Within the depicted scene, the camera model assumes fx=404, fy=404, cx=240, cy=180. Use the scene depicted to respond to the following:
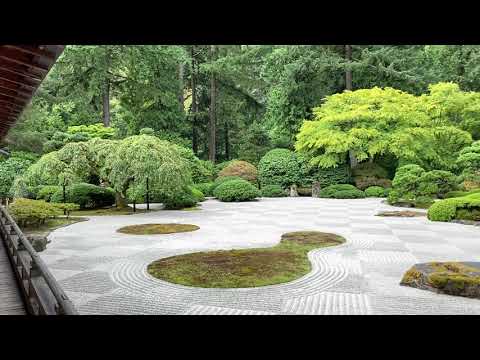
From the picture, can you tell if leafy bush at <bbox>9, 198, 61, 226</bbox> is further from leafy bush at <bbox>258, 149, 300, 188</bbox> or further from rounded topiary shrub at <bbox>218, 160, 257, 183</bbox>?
leafy bush at <bbox>258, 149, 300, 188</bbox>

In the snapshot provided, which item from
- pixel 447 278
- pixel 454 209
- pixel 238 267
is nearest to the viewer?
pixel 447 278

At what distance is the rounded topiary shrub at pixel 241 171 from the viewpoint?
25.7 meters

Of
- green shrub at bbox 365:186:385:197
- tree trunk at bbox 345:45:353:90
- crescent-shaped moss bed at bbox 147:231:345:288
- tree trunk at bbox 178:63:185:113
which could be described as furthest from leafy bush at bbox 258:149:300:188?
crescent-shaped moss bed at bbox 147:231:345:288

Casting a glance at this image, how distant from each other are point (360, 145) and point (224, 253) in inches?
677

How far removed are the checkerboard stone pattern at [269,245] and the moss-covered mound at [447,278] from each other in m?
0.18

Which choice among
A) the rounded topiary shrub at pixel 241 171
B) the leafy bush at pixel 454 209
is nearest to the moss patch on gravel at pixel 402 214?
the leafy bush at pixel 454 209

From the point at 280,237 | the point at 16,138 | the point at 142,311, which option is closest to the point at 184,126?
the point at 16,138

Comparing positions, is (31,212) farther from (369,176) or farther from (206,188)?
(369,176)

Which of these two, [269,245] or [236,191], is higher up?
[236,191]

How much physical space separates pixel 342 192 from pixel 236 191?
6.16m

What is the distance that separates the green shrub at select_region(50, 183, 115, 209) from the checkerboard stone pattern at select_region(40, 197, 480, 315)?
4.40 m

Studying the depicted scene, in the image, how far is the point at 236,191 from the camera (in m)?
21.9

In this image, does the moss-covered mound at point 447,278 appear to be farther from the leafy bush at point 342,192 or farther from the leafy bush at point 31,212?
the leafy bush at point 342,192

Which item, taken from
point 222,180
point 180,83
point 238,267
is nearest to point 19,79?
point 238,267
